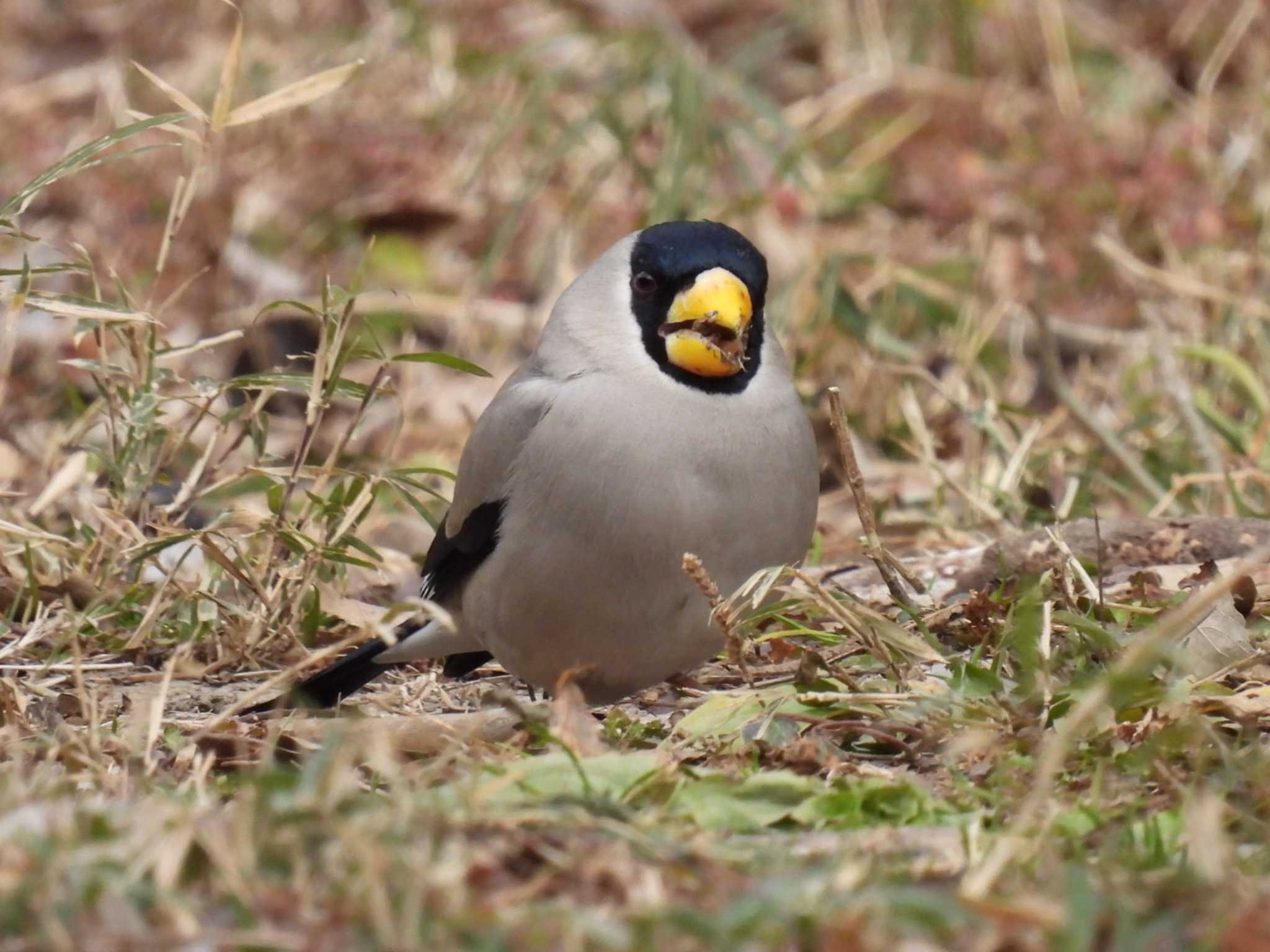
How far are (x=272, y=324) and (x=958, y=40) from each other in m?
3.67

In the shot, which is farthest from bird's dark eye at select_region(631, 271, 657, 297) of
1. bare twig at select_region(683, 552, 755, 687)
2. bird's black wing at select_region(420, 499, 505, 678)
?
bare twig at select_region(683, 552, 755, 687)

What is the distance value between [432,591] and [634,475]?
0.76m

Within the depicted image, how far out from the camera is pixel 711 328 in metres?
3.68

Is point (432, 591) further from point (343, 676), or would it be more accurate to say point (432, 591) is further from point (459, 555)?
point (343, 676)

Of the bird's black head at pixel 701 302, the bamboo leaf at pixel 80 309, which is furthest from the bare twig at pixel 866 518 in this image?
the bamboo leaf at pixel 80 309

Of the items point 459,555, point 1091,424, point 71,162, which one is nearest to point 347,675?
point 459,555

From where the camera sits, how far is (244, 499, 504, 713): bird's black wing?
12.5ft

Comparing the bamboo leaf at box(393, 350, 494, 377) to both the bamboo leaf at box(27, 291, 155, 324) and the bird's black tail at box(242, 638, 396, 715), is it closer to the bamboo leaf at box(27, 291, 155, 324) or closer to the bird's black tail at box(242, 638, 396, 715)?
the bamboo leaf at box(27, 291, 155, 324)

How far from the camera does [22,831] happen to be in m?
2.12

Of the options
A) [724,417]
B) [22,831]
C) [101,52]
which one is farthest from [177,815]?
[101,52]

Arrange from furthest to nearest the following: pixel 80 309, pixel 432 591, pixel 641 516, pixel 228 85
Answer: pixel 432 591 < pixel 228 85 < pixel 80 309 < pixel 641 516

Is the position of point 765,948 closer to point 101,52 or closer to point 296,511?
point 296,511

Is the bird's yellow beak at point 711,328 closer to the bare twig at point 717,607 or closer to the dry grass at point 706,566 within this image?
the dry grass at point 706,566

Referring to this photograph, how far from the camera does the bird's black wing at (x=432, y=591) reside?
382cm
